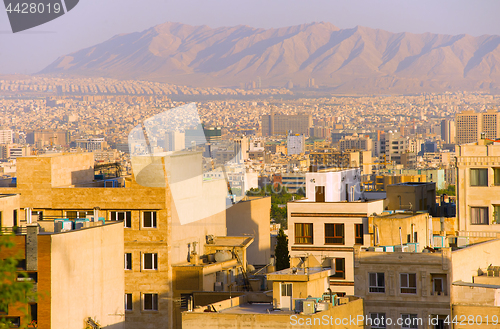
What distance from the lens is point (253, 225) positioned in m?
20.8

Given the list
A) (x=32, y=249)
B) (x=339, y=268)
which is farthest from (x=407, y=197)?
(x=32, y=249)

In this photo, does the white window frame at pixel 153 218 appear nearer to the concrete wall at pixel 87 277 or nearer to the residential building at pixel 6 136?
the concrete wall at pixel 87 277

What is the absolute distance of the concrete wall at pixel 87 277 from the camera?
10203mm

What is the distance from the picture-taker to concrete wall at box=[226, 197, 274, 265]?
1994cm

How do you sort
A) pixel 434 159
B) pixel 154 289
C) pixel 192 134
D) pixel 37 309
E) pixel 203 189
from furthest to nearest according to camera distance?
pixel 434 159
pixel 192 134
pixel 203 189
pixel 154 289
pixel 37 309

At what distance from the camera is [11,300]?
5020 mm

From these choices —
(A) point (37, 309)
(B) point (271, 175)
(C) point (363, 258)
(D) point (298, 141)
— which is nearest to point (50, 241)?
(A) point (37, 309)

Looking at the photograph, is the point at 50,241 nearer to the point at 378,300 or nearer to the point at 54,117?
the point at 378,300

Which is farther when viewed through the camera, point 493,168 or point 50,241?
point 493,168

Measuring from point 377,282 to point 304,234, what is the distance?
4059mm

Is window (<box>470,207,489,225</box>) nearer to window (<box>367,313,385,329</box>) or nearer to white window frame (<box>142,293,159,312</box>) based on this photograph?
window (<box>367,313,385,329</box>)

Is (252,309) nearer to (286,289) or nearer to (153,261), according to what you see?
(286,289)

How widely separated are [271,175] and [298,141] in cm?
8196

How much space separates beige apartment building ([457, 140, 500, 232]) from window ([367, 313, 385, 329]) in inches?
208
